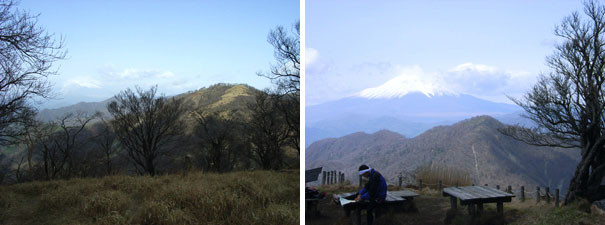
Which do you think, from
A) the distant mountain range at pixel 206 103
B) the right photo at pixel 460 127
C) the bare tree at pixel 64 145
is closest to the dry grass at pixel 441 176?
the right photo at pixel 460 127

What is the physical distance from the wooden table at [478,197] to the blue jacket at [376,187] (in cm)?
55

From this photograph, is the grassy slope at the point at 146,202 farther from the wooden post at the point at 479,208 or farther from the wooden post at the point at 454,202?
the wooden post at the point at 479,208

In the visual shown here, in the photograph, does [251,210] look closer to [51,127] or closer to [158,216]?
[158,216]

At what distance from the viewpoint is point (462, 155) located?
9.17 feet

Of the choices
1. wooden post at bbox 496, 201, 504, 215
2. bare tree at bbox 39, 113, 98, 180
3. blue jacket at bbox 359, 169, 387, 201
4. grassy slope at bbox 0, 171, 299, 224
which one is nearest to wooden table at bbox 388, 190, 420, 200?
blue jacket at bbox 359, 169, 387, 201

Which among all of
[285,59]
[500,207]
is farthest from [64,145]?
[500,207]

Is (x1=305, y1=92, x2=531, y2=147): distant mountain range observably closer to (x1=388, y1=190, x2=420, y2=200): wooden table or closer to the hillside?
the hillside

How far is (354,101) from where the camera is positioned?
10.7 feet

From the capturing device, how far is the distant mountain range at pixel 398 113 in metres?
2.72

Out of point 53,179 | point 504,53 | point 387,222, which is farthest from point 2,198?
point 504,53

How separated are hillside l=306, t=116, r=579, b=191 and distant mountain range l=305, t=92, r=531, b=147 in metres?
0.06

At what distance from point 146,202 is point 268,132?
1.84 m

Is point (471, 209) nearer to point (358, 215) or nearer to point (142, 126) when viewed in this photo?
point (358, 215)

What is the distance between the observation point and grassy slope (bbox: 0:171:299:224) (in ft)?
7.00
